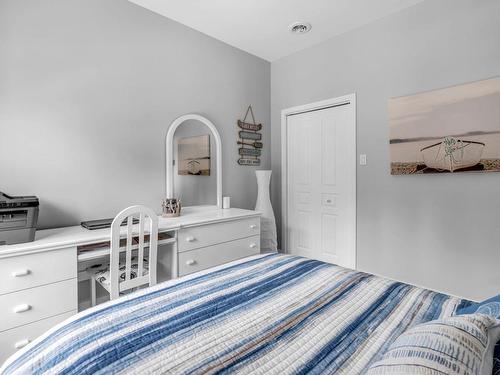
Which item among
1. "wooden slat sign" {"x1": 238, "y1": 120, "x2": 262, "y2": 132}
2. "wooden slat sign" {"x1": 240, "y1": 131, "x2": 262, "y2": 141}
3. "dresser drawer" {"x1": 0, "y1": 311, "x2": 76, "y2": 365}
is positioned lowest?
"dresser drawer" {"x1": 0, "y1": 311, "x2": 76, "y2": 365}

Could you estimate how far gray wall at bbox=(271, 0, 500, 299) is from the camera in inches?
83.0

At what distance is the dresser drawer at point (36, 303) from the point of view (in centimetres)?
146

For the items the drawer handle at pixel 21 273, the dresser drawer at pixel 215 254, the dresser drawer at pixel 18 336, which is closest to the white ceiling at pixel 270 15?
the dresser drawer at pixel 215 254

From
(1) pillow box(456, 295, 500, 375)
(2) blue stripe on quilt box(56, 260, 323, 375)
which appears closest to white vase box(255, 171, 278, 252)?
(2) blue stripe on quilt box(56, 260, 323, 375)

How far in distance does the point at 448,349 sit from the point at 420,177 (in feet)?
7.24

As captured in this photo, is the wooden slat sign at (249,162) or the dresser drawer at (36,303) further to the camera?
the wooden slat sign at (249,162)

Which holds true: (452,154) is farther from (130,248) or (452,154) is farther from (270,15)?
(130,248)

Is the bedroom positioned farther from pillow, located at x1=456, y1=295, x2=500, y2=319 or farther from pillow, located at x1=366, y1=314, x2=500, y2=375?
pillow, located at x1=366, y1=314, x2=500, y2=375

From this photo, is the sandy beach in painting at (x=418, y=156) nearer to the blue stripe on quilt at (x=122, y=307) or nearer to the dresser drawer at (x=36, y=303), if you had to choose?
the blue stripe on quilt at (x=122, y=307)

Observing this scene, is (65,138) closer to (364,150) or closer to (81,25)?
(81,25)

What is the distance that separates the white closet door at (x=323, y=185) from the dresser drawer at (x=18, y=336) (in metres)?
2.60

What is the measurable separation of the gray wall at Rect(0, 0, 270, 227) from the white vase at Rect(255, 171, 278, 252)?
97 centimetres

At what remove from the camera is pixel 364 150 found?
2.77 m

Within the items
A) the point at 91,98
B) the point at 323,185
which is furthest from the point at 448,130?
the point at 91,98
